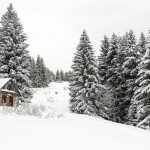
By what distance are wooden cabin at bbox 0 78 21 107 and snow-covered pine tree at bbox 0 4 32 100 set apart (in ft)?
4.48

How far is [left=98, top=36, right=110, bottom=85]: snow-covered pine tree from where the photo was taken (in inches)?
1672

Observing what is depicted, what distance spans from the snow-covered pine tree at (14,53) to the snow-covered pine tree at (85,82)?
582 centimetres

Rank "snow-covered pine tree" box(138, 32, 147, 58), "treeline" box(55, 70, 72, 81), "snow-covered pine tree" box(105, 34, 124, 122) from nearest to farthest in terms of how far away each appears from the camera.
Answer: "snow-covered pine tree" box(105, 34, 124, 122) → "snow-covered pine tree" box(138, 32, 147, 58) → "treeline" box(55, 70, 72, 81)

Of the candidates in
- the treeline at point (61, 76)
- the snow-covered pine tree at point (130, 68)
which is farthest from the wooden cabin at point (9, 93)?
the treeline at point (61, 76)

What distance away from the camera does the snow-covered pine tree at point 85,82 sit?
113ft

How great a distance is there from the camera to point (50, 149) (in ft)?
26.6

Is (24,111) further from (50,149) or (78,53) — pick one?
(78,53)

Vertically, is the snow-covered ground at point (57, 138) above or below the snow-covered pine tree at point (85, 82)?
below

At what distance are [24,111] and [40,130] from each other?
4801 mm

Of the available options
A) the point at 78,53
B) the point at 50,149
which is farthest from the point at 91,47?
the point at 50,149

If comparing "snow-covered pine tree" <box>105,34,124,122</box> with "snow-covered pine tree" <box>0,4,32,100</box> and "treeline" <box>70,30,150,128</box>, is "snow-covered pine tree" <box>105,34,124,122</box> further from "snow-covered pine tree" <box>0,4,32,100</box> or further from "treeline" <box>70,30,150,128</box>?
"snow-covered pine tree" <box>0,4,32,100</box>

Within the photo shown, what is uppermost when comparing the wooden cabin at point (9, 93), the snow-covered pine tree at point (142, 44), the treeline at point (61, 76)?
the treeline at point (61, 76)

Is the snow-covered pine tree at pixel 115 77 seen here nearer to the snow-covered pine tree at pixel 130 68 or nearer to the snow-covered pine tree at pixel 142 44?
the snow-covered pine tree at pixel 130 68

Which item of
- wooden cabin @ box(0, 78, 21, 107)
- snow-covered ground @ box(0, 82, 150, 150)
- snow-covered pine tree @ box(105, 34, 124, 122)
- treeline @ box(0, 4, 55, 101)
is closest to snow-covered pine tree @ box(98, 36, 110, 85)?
snow-covered pine tree @ box(105, 34, 124, 122)
